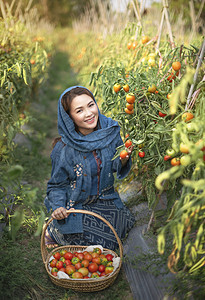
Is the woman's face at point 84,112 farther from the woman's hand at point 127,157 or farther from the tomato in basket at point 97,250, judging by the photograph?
the tomato in basket at point 97,250

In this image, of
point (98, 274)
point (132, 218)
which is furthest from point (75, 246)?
point (132, 218)

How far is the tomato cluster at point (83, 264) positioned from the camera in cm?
139

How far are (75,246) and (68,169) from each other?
0.40 meters

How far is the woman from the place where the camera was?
1.54 meters

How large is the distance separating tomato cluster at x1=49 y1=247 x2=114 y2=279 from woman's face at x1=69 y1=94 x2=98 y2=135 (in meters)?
0.63

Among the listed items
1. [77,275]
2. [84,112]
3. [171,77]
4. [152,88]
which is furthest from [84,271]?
[171,77]

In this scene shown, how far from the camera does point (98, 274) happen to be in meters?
1.40

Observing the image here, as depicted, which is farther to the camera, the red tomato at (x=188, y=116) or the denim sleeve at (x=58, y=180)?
the denim sleeve at (x=58, y=180)

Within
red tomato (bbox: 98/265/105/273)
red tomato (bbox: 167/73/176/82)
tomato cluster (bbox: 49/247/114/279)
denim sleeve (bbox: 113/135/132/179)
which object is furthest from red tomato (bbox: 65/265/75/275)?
red tomato (bbox: 167/73/176/82)

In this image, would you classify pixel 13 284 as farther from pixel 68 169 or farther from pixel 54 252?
pixel 68 169

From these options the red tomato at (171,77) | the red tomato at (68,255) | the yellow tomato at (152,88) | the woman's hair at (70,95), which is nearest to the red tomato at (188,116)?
the yellow tomato at (152,88)

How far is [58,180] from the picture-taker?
1600mm

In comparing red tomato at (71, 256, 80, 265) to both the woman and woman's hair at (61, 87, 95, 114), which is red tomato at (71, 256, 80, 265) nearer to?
the woman

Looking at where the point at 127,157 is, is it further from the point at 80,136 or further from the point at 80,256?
the point at 80,256
